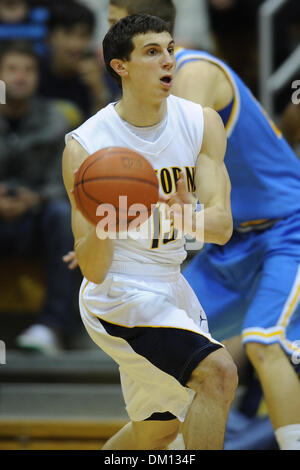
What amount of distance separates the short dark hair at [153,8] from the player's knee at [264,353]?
4.71 feet

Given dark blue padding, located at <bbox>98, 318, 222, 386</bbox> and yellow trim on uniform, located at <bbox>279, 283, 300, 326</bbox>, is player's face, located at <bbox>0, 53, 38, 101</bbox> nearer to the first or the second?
yellow trim on uniform, located at <bbox>279, 283, 300, 326</bbox>

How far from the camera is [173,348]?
3.43m

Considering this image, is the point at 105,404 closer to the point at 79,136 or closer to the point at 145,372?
the point at 145,372

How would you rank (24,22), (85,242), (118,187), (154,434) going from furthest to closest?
(24,22), (154,434), (85,242), (118,187)

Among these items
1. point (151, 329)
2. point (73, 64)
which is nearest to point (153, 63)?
point (151, 329)

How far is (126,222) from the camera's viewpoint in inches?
124

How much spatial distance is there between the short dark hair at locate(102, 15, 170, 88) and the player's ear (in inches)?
0.6

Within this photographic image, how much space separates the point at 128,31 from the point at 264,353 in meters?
1.47

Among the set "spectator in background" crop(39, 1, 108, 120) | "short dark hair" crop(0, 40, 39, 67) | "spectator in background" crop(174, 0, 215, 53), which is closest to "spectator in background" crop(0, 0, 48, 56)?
"spectator in background" crop(39, 1, 108, 120)

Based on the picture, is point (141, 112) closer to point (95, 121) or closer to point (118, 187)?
point (95, 121)

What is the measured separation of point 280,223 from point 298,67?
2.35 m

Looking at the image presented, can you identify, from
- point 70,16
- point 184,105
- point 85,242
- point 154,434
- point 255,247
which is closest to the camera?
point 85,242

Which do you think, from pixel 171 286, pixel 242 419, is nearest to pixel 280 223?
pixel 171 286

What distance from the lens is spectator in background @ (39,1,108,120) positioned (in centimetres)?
670
